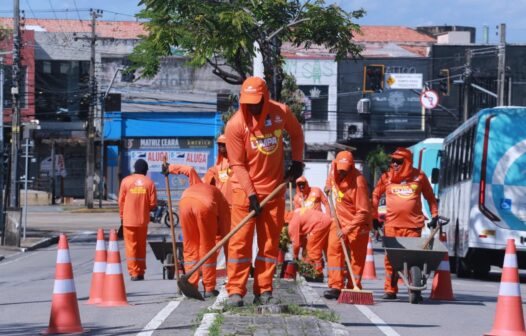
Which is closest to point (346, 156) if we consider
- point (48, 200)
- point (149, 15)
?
point (149, 15)

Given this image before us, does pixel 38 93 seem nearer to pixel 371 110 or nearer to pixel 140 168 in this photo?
pixel 371 110

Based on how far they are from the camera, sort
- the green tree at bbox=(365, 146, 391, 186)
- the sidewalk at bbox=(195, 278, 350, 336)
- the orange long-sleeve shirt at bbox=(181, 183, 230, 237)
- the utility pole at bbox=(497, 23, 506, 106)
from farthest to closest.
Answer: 1. the green tree at bbox=(365, 146, 391, 186)
2. the utility pole at bbox=(497, 23, 506, 106)
3. the orange long-sleeve shirt at bbox=(181, 183, 230, 237)
4. the sidewalk at bbox=(195, 278, 350, 336)

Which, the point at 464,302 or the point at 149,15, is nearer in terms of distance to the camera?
the point at 464,302

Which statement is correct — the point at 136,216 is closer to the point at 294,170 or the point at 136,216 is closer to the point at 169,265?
the point at 169,265

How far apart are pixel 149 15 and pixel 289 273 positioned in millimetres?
4954

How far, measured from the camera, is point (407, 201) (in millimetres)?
15148

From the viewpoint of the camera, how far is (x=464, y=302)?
575 inches

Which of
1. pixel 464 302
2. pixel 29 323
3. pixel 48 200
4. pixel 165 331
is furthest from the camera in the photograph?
pixel 48 200

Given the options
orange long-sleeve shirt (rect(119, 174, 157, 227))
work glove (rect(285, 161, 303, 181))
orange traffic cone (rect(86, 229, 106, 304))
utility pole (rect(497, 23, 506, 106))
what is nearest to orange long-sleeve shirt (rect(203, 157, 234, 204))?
orange traffic cone (rect(86, 229, 106, 304))

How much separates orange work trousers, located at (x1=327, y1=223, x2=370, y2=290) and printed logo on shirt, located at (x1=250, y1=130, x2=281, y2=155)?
11.2 feet

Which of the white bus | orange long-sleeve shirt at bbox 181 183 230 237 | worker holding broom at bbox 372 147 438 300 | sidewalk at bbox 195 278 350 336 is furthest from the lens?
the white bus

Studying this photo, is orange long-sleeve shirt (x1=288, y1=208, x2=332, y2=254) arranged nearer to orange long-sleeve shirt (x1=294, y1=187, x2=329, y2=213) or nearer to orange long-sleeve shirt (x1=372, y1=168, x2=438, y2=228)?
orange long-sleeve shirt (x1=294, y1=187, x2=329, y2=213)

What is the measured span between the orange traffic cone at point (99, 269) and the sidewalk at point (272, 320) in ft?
8.67

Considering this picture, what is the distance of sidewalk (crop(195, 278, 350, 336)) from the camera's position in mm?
8711
